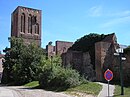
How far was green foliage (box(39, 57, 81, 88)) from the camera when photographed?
28.3m

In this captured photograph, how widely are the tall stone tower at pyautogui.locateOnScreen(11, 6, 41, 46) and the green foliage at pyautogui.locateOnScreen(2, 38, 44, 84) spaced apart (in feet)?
49.7

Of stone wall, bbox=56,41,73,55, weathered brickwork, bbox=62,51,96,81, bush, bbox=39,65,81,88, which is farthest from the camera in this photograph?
stone wall, bbox=56,41,73,55

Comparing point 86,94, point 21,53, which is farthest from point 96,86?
point 21,53

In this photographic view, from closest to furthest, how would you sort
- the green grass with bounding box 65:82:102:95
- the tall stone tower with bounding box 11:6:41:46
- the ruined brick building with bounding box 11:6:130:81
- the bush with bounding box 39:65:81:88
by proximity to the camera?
1. the green grass with bounding box 65:82:102:95
2. the bush with bounding box 39:65:81:88
3. the ruined brick building with bounding box 11:6:130:81
4. the tall stone tower with bounding box 11:6:41:46

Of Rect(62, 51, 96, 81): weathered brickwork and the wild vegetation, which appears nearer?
the wild vegetation

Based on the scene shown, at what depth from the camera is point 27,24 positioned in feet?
228

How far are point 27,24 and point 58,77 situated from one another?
134 feet

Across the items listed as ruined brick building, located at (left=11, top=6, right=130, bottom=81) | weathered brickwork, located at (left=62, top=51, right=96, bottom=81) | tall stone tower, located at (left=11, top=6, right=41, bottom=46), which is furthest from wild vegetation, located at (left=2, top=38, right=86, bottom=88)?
tall stone tower, located at (left=11, top=6, right=41, bottom=46)

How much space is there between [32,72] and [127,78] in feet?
61.7

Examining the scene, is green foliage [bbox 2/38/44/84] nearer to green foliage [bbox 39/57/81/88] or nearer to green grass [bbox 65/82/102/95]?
green foliage [bbox 39/57/81/88]

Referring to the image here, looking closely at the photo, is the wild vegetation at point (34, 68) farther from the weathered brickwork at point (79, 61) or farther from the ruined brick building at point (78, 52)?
the weathered brickwork at point (79, 61)

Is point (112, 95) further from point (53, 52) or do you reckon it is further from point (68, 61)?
point (53, 52)

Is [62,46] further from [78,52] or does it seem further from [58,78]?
[58,78]

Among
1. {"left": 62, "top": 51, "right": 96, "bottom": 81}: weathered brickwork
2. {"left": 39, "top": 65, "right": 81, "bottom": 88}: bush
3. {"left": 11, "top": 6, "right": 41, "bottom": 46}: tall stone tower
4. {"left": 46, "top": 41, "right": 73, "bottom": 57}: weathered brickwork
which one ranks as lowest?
{"left": 39, "top": 65, "right": 81, "bottom": 88}: bush
